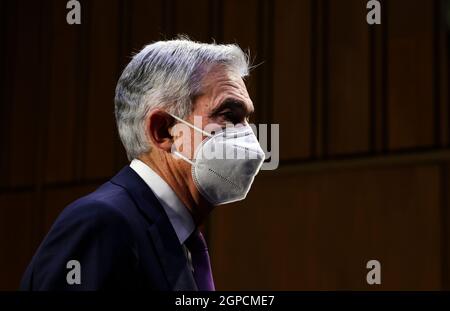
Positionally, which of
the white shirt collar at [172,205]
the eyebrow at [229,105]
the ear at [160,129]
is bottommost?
the white shirt collar at [172,205]

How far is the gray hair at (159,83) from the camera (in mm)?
1312

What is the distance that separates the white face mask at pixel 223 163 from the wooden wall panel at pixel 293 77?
1.82m

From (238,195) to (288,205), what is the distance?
5.94ft

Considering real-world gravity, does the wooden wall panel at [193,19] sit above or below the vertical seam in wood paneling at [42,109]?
above

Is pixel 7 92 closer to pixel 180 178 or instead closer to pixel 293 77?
pixel 293 77

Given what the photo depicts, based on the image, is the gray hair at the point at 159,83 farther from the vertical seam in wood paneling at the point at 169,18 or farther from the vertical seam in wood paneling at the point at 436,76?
the vertical seam in wood paneling at the point at 169,18

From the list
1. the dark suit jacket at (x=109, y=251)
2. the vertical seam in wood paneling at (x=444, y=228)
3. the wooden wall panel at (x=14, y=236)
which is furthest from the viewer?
the wooden wall panel at (x=14, y=236)

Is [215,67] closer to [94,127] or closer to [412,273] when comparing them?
[412,273]

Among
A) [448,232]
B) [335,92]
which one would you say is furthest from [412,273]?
[335,92]

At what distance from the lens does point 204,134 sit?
4.43 ft

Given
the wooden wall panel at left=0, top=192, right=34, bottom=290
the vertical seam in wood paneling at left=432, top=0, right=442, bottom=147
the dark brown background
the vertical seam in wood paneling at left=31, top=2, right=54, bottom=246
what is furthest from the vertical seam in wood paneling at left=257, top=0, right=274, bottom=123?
the wooden wall panel at left=0, top=192, right=34, bottom=290

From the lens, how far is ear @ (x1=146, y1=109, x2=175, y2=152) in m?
1.33

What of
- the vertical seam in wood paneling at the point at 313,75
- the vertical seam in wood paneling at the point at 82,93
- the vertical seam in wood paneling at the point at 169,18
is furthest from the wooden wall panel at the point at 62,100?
the vertical seam in wood paneling at the point at 313,75

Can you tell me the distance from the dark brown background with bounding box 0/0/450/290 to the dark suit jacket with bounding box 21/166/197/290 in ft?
6.15
